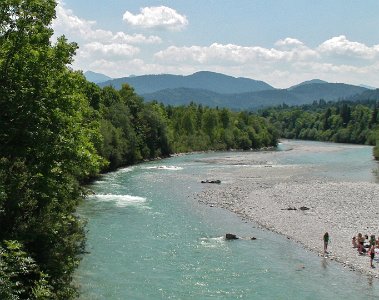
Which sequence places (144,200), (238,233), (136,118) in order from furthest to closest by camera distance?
(136,118), (144,200), (238,233)

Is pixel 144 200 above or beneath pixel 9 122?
beneath

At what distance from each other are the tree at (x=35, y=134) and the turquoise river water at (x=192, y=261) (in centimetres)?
617

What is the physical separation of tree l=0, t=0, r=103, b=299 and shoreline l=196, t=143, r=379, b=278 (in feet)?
69.0

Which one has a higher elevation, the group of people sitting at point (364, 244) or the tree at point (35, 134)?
the tree at point (35, 134)

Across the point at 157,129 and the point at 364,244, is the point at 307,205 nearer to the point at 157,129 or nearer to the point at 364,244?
the point at 364,244

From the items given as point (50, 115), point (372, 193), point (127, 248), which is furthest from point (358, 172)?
point (50, 115)

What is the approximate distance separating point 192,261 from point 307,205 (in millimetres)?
25680

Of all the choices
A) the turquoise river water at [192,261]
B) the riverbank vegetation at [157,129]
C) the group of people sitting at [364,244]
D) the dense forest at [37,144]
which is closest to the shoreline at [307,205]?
the group of people sitting at [364,244]

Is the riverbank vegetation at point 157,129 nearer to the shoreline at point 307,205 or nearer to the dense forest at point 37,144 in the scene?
the dense forest at point 37,144

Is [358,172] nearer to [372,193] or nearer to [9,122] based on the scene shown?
[372,193]

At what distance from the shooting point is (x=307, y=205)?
177ft

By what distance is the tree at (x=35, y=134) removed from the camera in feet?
62.7

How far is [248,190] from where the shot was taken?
6481 centimetres

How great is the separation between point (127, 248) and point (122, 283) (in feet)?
23.4
